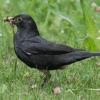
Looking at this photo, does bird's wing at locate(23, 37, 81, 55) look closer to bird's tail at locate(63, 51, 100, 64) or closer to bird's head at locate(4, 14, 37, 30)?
bird's tail at locate(63, 51, 100, 64)

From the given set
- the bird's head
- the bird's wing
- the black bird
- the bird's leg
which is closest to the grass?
the bird's leg

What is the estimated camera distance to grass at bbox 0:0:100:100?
745 cm

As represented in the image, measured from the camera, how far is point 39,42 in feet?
25.6

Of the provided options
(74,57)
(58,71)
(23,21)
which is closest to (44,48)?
(74,57)

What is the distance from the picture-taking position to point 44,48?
774 cm

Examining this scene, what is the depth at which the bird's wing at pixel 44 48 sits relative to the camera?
7.70m

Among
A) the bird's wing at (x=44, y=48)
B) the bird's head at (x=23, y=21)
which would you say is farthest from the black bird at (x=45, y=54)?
the bird's head at (x=23, y=21)

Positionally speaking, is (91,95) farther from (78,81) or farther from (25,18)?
(25,18)

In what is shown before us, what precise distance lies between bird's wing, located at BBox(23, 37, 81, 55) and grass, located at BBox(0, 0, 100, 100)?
37cm

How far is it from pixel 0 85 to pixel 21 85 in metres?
0.24

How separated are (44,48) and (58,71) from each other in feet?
2.06

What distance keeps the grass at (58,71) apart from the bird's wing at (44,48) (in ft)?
1.22

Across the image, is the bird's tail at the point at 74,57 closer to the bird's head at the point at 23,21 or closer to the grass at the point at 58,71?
the grass at the point at 58,71

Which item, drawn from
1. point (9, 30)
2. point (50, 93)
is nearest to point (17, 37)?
point (50, 93)
